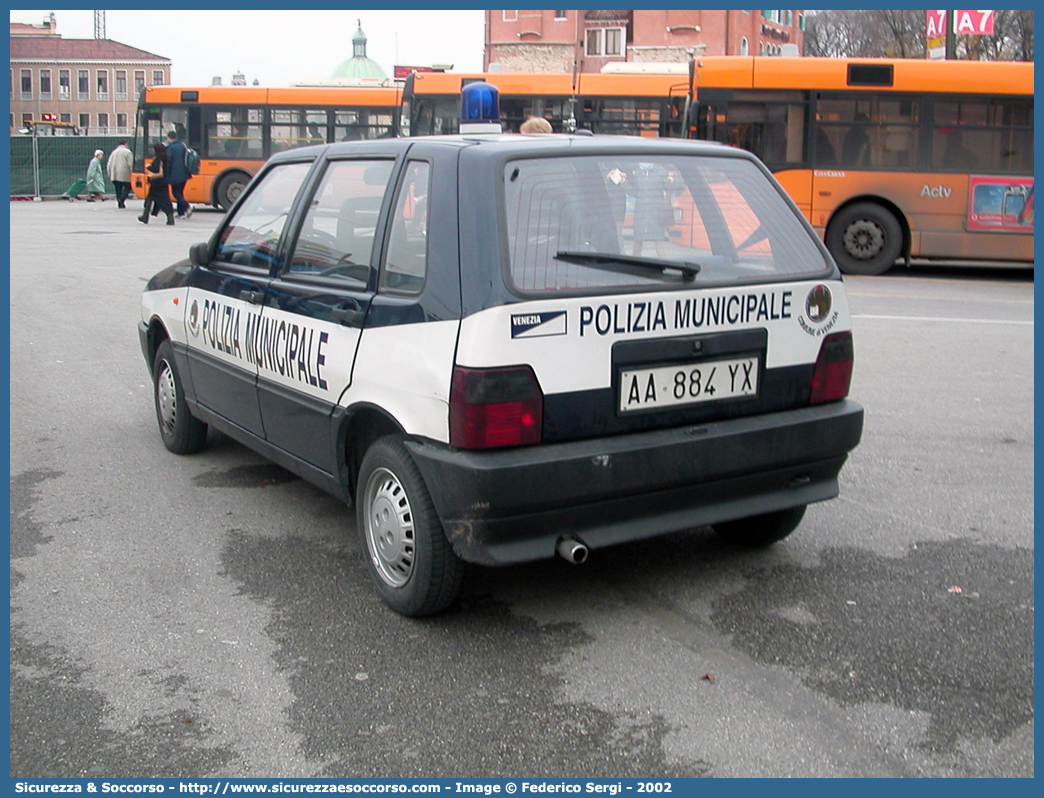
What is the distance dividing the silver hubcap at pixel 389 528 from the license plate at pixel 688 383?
83 centimetres

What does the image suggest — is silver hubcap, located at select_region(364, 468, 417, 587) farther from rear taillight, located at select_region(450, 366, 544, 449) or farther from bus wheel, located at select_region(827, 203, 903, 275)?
bus wheel, located at select_region(827, 203, 903, 275)

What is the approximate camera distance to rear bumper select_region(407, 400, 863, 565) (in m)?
3.66

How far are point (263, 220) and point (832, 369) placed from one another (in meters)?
2.54

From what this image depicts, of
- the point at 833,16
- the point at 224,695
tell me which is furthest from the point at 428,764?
the point at 833,16

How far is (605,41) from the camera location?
7531 cm

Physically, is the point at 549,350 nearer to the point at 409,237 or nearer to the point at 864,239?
the point at 409,237

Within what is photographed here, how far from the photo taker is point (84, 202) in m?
35.3

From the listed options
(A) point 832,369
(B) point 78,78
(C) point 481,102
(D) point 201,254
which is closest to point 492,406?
(A) point 832,369

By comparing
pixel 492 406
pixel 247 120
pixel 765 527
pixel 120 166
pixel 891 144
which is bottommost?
pixel 765 527

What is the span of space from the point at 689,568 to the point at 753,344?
3.25 ft

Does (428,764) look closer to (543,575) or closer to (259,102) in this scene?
(543,575)

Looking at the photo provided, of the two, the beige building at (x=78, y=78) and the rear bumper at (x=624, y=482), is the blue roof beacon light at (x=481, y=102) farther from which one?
the beige building at (x=78, y=78)

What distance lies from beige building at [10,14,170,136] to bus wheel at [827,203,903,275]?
108 meters

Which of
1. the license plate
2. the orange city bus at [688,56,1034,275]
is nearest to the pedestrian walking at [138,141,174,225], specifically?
the orange city bus at [688,56,1034,275]
